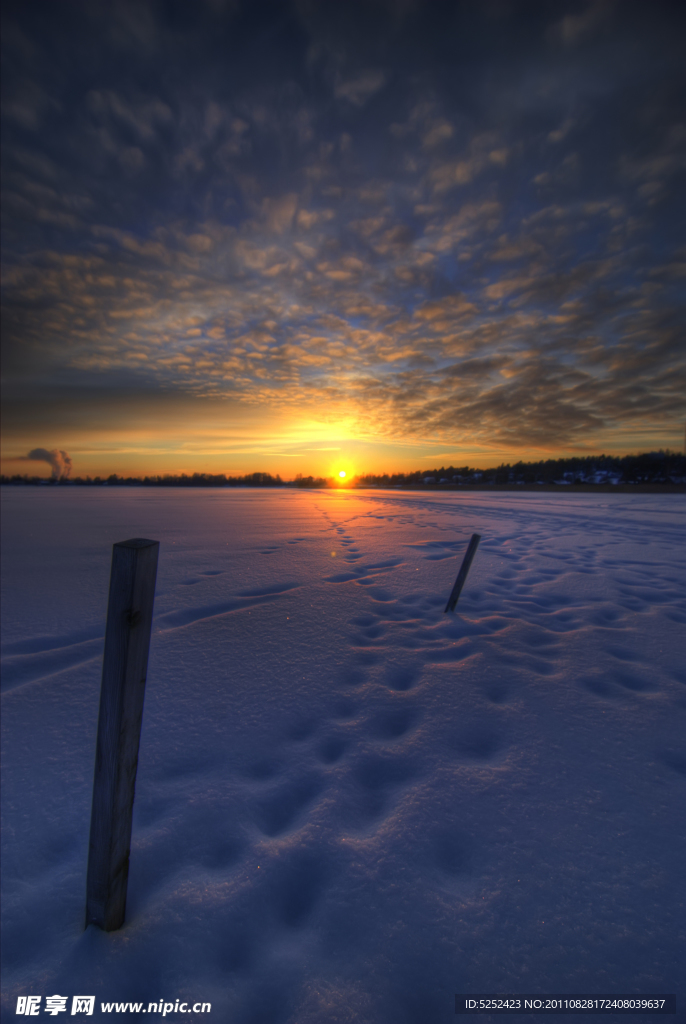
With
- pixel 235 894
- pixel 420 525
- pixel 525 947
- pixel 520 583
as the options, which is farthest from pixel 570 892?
pixel 420 525

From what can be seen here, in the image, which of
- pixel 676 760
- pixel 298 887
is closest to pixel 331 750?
pixel 298 887

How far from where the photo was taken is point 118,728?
1487mm

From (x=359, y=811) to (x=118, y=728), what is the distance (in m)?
1.45

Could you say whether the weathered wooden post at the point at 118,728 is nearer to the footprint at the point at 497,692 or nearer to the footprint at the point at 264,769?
the footprint at the point at 264,769

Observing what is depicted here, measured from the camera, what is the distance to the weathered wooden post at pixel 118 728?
1.46 meters

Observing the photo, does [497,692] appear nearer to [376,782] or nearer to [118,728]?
[376,782]

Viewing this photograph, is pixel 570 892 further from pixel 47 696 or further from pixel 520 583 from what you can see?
pixel 520 583

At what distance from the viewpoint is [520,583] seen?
A: 21.7 feet

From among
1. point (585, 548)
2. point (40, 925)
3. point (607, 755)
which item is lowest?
point (40, 925)

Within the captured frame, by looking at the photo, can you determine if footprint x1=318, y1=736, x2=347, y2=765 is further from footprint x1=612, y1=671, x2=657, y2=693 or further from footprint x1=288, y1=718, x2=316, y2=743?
footprint x1=612, y1=671, x2=657, y2=693

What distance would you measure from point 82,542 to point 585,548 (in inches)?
524

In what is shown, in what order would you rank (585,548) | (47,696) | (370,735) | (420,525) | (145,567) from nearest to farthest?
(145,567) < (370,735) < (47,696) < (585,548) < (420,525)

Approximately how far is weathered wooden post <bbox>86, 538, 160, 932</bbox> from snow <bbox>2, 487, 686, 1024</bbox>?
20cm

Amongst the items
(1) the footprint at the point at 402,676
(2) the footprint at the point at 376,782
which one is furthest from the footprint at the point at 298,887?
(1) the footprint at the point at 402,676
